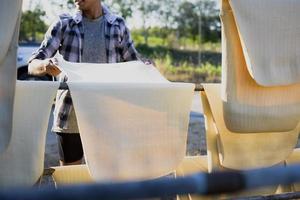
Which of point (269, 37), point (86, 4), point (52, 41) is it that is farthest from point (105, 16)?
point (269, 37)

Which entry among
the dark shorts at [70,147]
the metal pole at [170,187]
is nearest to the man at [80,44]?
the dark shorts at [70,147]

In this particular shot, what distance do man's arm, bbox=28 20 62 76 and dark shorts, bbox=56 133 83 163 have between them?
1.22 ft

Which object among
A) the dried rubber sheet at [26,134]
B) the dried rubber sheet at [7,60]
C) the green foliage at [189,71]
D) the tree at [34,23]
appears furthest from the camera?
the tree at [34,23]

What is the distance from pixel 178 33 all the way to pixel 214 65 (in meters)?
13.0

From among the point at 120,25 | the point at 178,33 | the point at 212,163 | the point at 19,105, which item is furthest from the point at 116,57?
the point at 178,33

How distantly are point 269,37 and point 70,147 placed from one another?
1.14m

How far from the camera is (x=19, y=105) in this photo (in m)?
1.52

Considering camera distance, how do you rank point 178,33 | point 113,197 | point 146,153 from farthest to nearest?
point 178,33, point 146,153, point 113,197

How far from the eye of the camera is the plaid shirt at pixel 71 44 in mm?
2203

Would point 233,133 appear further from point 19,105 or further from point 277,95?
point 19,105

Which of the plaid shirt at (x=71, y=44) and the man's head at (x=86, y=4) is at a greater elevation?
the man's head at (x=86, y=4)

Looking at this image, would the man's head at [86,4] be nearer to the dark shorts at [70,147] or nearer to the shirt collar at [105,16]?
the shirt collar at [105,16]

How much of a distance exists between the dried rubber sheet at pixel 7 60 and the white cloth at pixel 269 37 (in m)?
0.63

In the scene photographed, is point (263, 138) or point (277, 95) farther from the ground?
point (277, 95)
